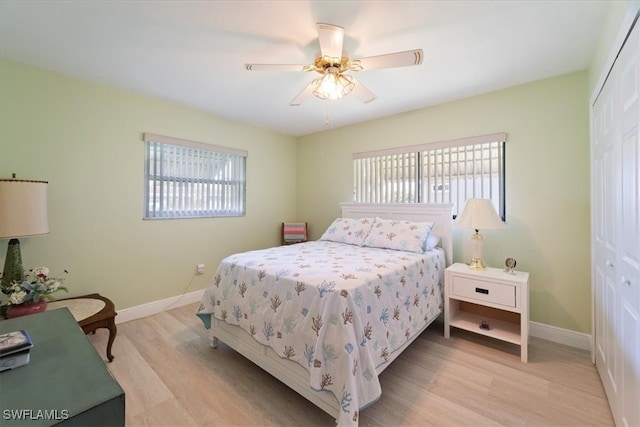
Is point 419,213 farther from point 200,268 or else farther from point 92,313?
point 92,313

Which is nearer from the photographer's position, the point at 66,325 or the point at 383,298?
the point at 66,325

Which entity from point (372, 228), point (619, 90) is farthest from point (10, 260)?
point (619, 90)

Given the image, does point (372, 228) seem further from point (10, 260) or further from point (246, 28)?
point (10, 260)

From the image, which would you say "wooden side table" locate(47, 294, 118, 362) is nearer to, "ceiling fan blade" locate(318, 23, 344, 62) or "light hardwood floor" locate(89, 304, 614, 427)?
"light hardwood floor" locate(89, 304, 614, 427)

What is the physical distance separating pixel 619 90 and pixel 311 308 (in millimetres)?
1999

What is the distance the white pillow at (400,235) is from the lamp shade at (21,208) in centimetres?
280

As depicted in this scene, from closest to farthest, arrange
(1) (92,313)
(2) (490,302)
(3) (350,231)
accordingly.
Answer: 1. (1) (92,313)
2. (2) (490,302)
3. (3) (350,231)

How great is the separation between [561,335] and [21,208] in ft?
14.7

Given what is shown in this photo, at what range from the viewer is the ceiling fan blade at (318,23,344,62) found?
1.54 m

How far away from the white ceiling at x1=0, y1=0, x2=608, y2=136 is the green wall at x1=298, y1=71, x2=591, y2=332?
0.19 metres

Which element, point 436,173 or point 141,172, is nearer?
point 141,172

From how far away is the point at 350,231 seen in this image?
317 centimetres

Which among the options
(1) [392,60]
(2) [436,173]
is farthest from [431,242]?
(1) [392,60]

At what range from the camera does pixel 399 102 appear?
299cm
